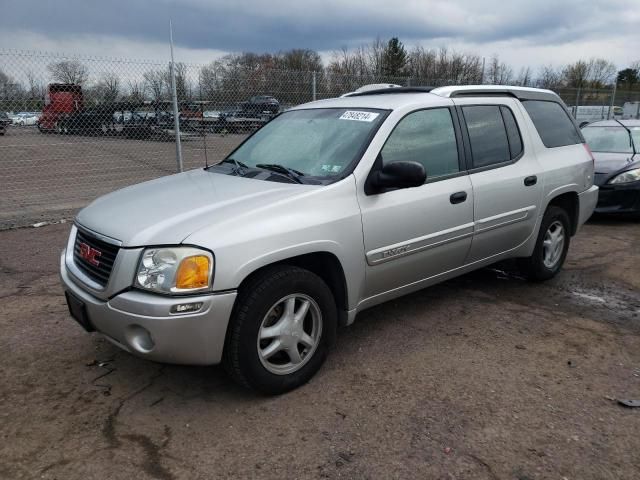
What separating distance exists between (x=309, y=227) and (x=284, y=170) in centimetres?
70

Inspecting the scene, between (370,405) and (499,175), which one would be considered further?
Answer: (499,175)

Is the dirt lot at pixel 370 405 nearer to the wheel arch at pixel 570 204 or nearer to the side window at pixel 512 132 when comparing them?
the wheel arch at pixel 570 204

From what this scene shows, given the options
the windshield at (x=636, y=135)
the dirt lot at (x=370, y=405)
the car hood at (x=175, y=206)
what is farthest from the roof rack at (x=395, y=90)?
the windshield at (x=636, y=135)

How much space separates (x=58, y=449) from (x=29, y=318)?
1.95 metres

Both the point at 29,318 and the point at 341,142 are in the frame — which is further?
the point at 29,318

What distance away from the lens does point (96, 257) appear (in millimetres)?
→ 2967

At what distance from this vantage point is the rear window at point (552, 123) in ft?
15.6

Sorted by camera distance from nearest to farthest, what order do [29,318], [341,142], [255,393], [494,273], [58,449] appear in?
[58,449], [255,393], [341,142], [29,318], [494,273]

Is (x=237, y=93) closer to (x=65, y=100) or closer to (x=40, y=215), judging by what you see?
(x=65, y=100)

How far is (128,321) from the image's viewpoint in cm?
269

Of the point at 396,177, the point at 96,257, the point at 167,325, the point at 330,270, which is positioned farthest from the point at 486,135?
the point at 96,257

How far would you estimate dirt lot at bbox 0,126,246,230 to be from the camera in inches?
350

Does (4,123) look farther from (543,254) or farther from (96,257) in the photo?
(543,254)

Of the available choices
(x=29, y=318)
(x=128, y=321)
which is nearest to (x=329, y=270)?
(x=128, y=321)
